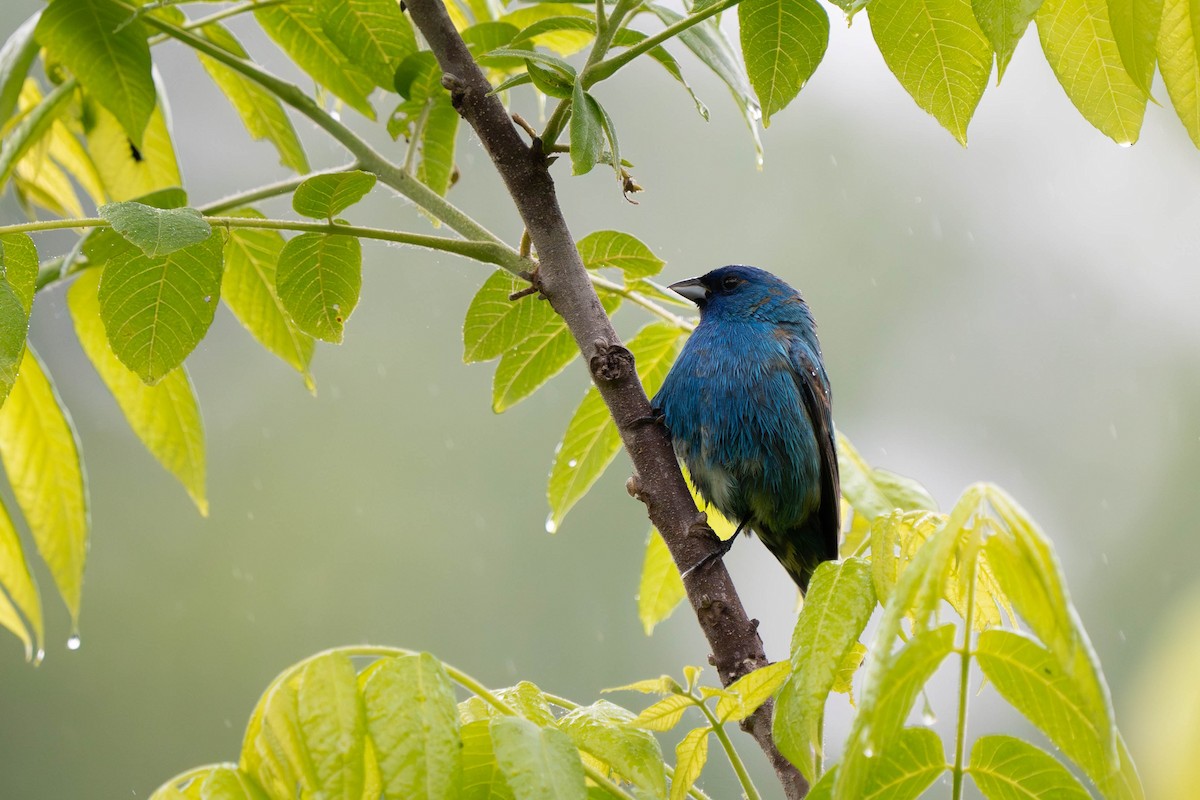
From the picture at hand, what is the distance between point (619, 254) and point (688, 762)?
1.02m

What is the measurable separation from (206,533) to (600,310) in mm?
8103

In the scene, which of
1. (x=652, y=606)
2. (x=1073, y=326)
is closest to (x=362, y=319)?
(x=1073, y=326)

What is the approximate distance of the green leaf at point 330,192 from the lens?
1.64 meters

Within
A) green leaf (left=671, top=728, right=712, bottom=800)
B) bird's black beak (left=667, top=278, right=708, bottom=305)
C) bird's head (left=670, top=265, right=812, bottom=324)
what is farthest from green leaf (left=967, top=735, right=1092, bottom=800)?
bird's black beak (left=667, top=278, right=708, bottom=305)

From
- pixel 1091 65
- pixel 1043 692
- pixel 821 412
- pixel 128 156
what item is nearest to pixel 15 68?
pixel 128 156

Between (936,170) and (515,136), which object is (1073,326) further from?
(515,136)

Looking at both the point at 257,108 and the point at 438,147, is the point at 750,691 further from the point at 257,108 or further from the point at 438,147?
the point at 257,108

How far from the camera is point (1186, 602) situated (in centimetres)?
154

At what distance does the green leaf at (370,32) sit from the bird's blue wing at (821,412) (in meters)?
1.72

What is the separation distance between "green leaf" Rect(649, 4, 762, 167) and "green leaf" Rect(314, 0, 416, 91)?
0.47 meters

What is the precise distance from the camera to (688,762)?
1314 mm

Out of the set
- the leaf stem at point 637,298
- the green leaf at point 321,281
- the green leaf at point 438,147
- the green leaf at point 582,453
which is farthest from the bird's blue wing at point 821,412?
the green leaf at point 321,281

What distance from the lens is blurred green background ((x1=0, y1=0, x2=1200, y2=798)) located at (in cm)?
859

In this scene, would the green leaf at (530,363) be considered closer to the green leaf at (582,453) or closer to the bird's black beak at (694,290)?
the green leaf at (582,453)
